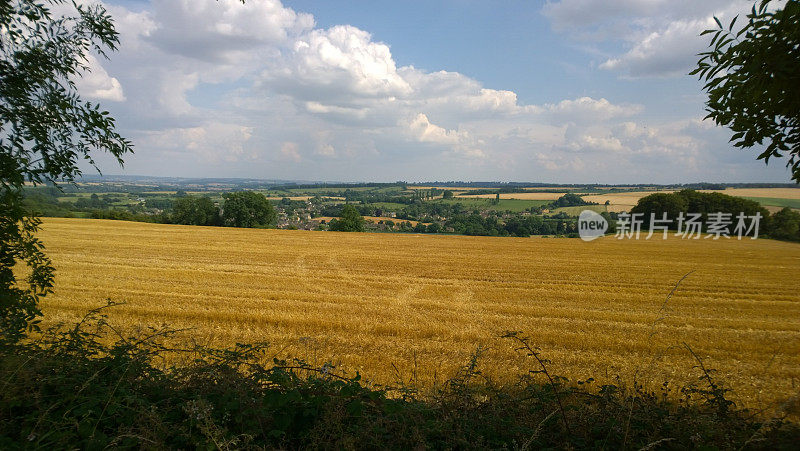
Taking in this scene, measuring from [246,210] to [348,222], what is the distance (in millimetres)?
15552

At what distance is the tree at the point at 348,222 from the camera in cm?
5709

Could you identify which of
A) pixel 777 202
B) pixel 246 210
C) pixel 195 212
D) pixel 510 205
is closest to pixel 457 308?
pixel 246 210

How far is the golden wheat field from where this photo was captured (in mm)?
7770

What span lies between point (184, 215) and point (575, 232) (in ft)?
195

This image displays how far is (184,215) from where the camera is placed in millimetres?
56656

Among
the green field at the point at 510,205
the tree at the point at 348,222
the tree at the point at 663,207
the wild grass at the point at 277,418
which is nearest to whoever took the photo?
the wild grass at the point at 277,418

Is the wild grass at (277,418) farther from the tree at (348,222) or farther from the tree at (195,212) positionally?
the tree at (195,212)

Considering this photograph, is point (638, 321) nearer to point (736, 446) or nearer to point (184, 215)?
point (736, 446)

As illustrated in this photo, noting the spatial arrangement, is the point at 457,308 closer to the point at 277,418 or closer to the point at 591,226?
the point at 277,418

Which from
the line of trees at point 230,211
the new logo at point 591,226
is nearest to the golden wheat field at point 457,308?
the new logo at point 591,226

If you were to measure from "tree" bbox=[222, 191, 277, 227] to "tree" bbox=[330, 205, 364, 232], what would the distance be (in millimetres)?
10892

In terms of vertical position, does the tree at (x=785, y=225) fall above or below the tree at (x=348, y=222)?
above

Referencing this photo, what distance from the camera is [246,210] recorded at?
54.0 meters

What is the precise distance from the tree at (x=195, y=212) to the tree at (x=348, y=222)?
1932 centimetres
